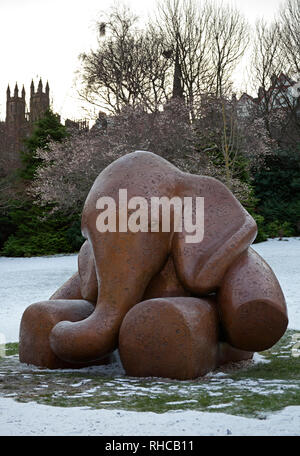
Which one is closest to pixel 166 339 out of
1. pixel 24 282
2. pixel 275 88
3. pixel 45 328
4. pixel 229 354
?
pixel 229 354

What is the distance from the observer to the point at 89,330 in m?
4.44

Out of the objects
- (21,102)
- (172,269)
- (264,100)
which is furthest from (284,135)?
(21,102)

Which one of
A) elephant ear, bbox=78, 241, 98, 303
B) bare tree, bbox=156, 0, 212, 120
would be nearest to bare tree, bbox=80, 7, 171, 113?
bare tree, bbox=156, 0, 212, 120

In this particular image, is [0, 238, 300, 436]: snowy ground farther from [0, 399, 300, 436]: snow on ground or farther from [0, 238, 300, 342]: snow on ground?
[0, 238, 300, 342]: snow on ground

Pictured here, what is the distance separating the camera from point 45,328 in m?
4.69

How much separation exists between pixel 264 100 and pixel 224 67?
2.58 metres

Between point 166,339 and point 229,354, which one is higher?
point 166,339

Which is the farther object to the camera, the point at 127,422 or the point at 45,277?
the point at 45,277

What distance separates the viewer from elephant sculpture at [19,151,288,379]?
167 inches

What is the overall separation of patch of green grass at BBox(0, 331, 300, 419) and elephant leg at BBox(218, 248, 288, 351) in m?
0.29

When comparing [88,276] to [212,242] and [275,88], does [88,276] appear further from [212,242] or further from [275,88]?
[275,88]

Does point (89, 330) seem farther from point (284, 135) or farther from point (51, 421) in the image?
point (284, 135)

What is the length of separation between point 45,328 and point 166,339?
1089 millimetres

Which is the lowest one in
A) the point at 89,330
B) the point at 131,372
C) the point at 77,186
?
the point at 131,372
